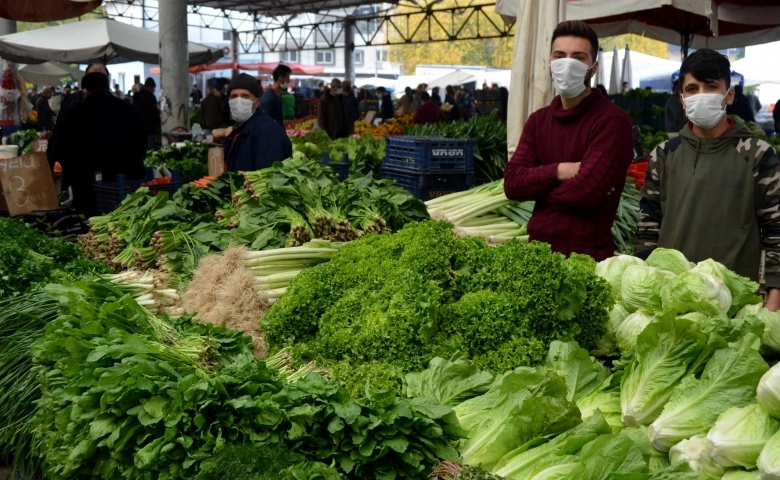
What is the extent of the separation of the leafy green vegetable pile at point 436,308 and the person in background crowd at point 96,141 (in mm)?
5171

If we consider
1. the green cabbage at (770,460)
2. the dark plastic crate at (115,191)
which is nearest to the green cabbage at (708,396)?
the green cabbage at (770,460)

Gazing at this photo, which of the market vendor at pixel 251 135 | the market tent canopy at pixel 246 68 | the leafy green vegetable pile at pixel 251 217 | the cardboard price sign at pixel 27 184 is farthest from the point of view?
the market tent canopy at pixel 246 68

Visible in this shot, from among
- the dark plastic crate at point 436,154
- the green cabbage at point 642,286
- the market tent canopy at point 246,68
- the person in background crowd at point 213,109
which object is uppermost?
the market tent canopy at point 246,68

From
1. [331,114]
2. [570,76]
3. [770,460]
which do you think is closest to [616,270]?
[570,76]

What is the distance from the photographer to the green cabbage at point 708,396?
232 centimetres

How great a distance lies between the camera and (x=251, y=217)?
15.5 ft

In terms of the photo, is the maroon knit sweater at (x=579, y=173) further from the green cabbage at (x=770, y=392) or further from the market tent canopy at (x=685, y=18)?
the market tent canopy at (x=685, y=18)

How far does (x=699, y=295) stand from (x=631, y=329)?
11.1 inches

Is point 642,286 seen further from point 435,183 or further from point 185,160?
point 185,160

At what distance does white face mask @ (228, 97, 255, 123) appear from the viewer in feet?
20.5

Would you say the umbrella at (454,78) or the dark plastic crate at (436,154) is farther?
the umbrella at (454,78)

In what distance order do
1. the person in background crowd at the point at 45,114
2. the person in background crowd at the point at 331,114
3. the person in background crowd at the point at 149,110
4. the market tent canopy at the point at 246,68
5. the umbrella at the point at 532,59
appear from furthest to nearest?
the market tent canopy at the point at 246,68, the person in background crowd at the point at 45,114, the person in background crowd at the point at 331,114, the person in background crowd at the point at 149,110, the umbrella at the point at 532,59

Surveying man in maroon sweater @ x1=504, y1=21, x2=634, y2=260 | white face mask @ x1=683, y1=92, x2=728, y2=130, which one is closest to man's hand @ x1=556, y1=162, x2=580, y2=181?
man in maroon sweater @ x1=504, y1=21, x2=634, y2=260

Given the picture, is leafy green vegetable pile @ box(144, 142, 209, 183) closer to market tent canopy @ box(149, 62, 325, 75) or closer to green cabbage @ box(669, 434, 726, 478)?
green cabbage @ box(669, 434, 726, 478)
